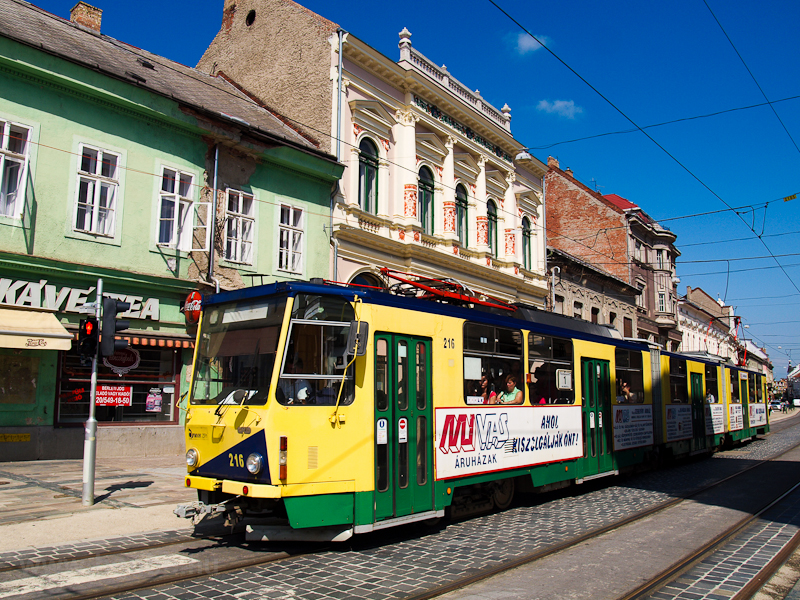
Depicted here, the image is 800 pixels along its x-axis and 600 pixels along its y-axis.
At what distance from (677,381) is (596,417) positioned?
587 cm

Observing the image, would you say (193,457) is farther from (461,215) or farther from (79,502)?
(461,215)

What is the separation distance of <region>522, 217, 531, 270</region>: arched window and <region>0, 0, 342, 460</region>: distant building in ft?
43.6

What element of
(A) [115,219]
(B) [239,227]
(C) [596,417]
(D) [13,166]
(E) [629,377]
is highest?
(D) [13,166]

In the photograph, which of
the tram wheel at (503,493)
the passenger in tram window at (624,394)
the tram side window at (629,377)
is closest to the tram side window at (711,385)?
the tram side window at (629,377)

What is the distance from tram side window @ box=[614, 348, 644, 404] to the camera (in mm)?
13430

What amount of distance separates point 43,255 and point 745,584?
→ 13.1m

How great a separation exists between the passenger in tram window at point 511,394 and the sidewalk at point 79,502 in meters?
4.69

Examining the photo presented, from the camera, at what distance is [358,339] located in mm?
6988

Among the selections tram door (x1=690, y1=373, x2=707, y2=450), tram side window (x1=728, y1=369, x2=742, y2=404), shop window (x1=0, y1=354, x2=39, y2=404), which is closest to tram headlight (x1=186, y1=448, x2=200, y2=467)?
shop window (x1=0, y1=354, x2=39, y2=404)

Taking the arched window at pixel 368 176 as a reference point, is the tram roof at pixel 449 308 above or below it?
below

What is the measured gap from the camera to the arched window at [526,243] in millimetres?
29125

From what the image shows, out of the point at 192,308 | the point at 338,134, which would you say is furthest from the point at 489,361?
the point at 338,134

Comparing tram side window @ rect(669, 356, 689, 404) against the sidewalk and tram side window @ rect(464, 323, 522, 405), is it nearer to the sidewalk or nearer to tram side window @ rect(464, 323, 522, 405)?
tram side window @ rect(464, 323, 522, 405)

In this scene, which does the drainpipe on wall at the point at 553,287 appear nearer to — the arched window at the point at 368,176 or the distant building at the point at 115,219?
the arched window at the point at 368,176
